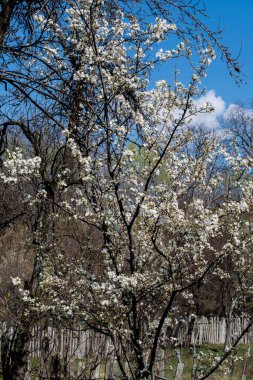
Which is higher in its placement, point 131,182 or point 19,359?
point 131,182

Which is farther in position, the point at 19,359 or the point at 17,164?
the point at 19,359

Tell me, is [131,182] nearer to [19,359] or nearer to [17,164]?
[17,164]

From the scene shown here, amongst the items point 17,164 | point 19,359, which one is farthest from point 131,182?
point 19,359

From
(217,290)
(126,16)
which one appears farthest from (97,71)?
(217,290)

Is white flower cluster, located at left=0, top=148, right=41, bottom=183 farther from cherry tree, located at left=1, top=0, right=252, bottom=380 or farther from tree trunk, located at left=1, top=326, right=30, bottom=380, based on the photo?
tree trunk, located at left=1, top=326, right=30, bottom=380

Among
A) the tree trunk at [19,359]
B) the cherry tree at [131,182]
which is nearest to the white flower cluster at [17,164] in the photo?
the cherry tree at [131,182]

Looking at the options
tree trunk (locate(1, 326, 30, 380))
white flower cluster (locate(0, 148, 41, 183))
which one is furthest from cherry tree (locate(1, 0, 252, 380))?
tree trunk (locate(1, 326, 30, 380))

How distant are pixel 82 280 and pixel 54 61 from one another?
1.99 meters

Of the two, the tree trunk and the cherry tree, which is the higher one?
the cherry tree

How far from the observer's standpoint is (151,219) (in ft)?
11.6

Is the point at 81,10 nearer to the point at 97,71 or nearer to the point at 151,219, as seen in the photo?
the point at 97,71

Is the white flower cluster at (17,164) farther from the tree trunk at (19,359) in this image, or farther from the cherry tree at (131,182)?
the tree trunk at (19,359)

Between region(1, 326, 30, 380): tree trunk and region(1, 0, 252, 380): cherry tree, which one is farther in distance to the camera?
region(1, 326, 30, 380): tree trunk

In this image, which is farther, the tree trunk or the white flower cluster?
the tree trunk
